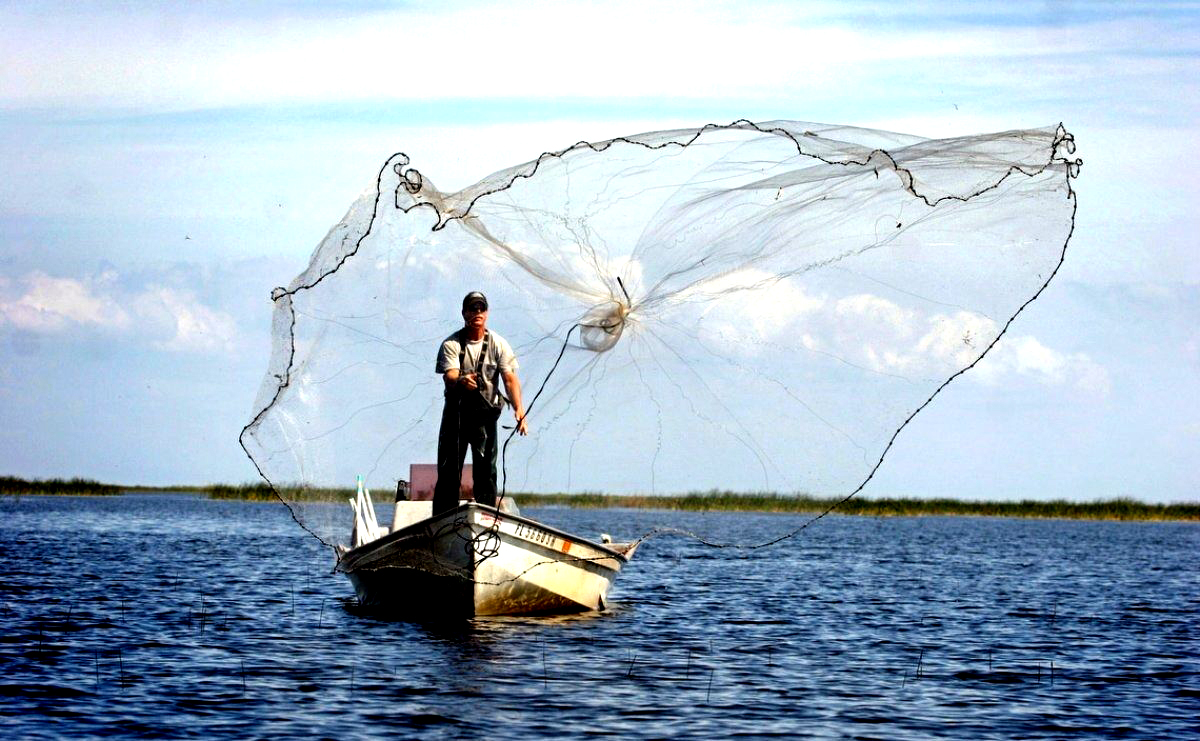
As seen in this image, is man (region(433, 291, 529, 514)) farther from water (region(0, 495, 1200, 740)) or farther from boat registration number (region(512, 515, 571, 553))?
water (region(0, 495, 1200, 740))

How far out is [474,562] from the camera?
55.1ft

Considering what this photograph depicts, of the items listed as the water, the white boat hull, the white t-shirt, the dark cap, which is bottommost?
the water

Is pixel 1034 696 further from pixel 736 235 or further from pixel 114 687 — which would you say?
pixel 114 687

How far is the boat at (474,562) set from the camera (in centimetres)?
1661

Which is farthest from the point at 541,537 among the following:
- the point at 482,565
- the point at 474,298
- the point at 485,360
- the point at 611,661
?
the point at 474,298

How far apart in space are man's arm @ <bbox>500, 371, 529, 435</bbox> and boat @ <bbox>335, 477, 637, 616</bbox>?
1.61m

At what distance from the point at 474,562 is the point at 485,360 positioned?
2743mm

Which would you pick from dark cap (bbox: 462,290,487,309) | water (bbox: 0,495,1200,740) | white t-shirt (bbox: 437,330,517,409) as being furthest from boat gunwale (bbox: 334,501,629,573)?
dark cap (bbox: 462,290,487,309)

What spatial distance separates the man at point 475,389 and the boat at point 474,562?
628 mm

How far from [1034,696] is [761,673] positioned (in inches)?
103

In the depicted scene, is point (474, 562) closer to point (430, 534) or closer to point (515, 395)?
point (430, 534)

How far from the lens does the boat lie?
54.5ft

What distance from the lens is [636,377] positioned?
46.2 ft

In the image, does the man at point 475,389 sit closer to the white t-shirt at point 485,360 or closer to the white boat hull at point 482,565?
the white t-shirt at point 485,360
